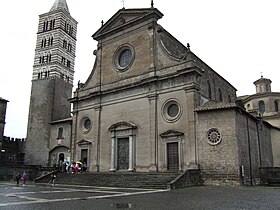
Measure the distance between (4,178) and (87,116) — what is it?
44.5 feet

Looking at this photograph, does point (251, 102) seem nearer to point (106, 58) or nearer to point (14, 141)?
point (106, 58)

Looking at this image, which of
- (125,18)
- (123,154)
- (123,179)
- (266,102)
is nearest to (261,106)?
(266,102)

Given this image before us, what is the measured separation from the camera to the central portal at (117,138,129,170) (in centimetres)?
2805

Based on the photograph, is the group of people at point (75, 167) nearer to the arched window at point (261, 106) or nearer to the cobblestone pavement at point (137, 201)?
the cobblestone pavement at point (137, 201)

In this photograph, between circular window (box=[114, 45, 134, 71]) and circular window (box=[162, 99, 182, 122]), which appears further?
circular window (box=[114, 45, 134, 71])

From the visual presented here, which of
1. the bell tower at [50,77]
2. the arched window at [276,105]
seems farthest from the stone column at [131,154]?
the arched window at [276,105]

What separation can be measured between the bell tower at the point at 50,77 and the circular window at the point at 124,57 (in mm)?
15243

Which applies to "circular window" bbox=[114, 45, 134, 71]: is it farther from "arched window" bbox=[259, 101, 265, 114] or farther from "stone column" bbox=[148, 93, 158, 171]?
"arched window" bbox=[259, 101, 265, 114]

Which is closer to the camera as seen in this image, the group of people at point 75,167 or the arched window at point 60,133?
the group of people at point 75,167

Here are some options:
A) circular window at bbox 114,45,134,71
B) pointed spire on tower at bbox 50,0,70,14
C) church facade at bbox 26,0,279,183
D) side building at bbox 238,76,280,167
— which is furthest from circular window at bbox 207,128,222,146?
pointed spire on tower at bbox 50,0,70,14

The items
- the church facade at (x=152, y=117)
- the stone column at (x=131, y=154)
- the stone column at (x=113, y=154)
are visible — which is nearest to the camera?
the church facade at (x=152, y=117)

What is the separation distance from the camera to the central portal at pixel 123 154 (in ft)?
92.0

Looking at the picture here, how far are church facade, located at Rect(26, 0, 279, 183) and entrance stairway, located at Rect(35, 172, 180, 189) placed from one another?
3077mm

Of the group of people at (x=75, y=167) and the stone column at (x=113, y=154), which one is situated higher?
the stone column at (x=113, y=154)
